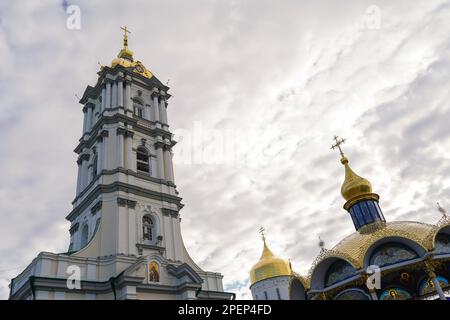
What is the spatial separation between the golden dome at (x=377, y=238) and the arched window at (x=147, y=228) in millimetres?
9039

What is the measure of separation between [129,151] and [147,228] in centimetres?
487

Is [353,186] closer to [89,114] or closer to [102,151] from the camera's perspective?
[102,151]

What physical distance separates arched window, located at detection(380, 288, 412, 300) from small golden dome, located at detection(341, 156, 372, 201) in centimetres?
692

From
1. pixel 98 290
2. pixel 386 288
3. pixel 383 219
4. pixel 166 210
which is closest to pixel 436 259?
pixel 386 288

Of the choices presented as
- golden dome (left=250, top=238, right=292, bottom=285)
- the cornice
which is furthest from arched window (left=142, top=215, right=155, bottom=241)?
golden dome (left=250, top=238, right=292, bottom=285)

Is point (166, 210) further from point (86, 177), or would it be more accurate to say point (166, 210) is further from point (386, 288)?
point (386, 288)

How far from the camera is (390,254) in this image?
17.3 m

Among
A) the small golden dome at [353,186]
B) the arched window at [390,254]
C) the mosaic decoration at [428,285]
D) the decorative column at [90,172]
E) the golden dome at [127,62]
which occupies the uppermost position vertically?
the golden dome at [127,62]

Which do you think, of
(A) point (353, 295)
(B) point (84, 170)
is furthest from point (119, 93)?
(A) point (353, 295)

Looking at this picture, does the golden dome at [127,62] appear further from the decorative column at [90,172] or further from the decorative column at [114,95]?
the decorative column at [90,172]

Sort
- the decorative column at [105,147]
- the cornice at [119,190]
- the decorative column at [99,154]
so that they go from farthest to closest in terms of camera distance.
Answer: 1. the decorative column at [99,154]
2. the decorative column at [105,147]
3. the cornice at [119,190]

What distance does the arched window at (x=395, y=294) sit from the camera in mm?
17219

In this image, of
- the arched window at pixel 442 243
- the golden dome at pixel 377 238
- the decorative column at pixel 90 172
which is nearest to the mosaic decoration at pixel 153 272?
the decorative column at pixel 90 172

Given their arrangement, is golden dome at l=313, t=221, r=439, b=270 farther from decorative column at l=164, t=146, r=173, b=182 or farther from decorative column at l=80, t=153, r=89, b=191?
decorative column at l=80, t=153, r=89, b=191
